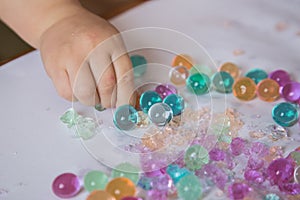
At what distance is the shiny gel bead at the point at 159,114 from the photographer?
55 centimetres

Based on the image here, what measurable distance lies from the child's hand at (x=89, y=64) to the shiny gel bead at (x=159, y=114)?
0.04 metres

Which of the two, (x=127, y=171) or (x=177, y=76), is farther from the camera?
(x=177, y=76)

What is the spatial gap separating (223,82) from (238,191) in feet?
0.56

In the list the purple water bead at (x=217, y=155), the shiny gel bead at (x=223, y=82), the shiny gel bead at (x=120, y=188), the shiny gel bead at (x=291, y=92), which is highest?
the shiny gel bead at (x=291, y=92)

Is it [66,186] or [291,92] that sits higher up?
[291,92]

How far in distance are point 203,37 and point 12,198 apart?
0.34 meters

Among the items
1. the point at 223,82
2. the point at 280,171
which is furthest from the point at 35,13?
the point at 280,171

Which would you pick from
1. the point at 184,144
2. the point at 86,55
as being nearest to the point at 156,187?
the point at 184,144

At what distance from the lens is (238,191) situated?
0.49 meters

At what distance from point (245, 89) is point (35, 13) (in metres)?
0.26

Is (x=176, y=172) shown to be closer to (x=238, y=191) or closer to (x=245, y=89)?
(x=238, y=191)

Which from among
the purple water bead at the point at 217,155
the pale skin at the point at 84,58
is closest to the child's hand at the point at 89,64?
the pale skin at the point at 84,58

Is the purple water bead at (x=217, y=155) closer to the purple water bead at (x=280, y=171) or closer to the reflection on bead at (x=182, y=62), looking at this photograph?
the purple water bead at (x=280, y=171)

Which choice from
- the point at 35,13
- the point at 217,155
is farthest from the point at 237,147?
the point at 35,13
